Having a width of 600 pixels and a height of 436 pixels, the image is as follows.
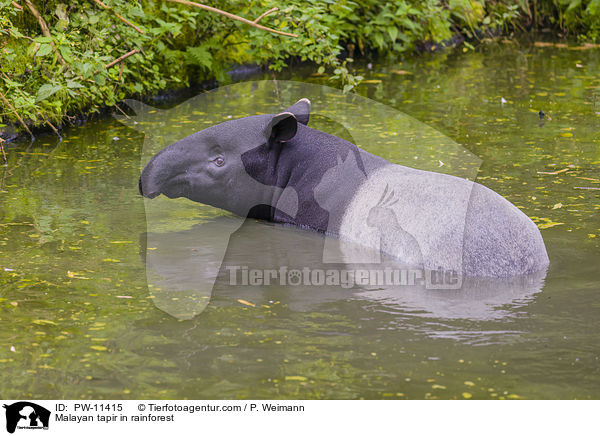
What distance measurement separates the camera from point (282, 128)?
6809 millimetres

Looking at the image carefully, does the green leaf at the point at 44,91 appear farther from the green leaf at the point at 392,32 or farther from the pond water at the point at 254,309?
the green leaf at the point at 392,32

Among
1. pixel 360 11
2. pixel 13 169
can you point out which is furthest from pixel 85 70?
pixel 360 11

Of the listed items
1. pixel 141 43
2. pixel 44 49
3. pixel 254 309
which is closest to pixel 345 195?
pixel 254 309

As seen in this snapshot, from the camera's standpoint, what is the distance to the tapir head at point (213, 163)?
6871 millimetres

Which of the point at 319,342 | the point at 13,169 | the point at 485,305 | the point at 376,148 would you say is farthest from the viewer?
the point at 376,148

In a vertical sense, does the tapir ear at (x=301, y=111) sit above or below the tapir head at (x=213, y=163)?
above

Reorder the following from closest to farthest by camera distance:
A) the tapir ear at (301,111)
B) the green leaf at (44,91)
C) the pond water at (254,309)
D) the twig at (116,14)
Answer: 1. the pond water at (254,309)
2. the tapir ear at (301,111)
3. the green leaf at (44,91)
4. the twig at (116,14)

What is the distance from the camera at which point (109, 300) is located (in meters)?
5.36

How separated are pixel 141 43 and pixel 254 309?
6.20 metres

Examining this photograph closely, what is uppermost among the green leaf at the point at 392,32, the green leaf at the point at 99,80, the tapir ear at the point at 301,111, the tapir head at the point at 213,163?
the tapir ear at the point at 301,111

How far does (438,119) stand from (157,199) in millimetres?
4583

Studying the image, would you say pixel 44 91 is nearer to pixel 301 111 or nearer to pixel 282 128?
pixel 301 111

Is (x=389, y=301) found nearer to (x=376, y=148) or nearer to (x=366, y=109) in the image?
(x=376, y=148)

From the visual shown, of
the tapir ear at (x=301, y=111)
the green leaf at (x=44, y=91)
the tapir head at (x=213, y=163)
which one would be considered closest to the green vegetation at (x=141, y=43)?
the green leaf at (x=44, y=91)
